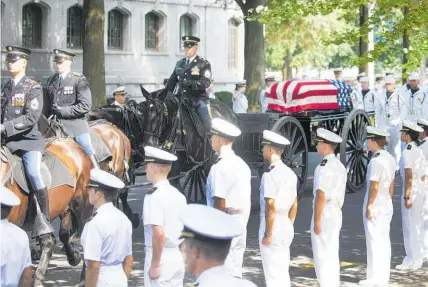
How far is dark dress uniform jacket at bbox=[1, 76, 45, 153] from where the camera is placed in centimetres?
962

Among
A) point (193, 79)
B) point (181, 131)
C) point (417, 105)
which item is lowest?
point (181, 131)

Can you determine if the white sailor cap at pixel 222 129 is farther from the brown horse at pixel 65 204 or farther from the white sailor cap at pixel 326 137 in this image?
the brown horse at pixel 65 204

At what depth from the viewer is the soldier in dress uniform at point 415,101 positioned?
21.0m

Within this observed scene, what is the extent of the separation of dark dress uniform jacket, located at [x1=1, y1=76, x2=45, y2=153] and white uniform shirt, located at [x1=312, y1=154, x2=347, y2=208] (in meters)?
2.94

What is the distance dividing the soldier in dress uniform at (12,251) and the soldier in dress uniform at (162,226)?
4.05 feet

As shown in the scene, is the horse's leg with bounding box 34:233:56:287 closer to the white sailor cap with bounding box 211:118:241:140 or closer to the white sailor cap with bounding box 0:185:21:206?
the white sailor cap with bounding box 211:118:241:140

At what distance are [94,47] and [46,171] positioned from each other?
12.8m

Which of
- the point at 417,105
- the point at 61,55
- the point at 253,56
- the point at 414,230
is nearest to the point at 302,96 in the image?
the point at 414,230

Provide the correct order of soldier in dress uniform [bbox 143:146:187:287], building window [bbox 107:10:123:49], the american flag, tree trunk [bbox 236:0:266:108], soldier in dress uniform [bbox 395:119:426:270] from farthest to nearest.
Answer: building window [bbox 107:10:123:49]
tree trunk [bbox 236:0:266:108]
the american flag
soldier in dress uniform [bbox 395:119:426:270]
soldier in dress uniform [bbox 143:146:187:287]

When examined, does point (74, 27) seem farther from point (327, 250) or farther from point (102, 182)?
point (102, 182)

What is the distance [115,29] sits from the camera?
122 ft

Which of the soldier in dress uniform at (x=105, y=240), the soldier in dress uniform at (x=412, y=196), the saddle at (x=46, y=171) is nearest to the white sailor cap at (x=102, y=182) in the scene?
the soldier in dress uniform at (x=105, y=240)

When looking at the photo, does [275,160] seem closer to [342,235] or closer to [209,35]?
[342,235]

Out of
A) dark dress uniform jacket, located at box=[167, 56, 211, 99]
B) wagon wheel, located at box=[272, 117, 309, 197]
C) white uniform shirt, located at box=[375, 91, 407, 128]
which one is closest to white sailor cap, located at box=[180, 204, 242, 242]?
dark dress uniform jacket, located at box=[167, 56, 211, 99]
